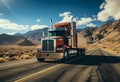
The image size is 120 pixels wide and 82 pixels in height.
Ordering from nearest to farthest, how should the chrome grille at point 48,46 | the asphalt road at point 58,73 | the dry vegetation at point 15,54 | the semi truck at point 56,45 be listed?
1. the asphalt road at point 58,73
2. the semi truck at point 56,45
3. the chrome grille at point 48,46
4. the dry vegetation at point 15,54

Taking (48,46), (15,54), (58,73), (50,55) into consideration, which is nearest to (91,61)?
(50,55)

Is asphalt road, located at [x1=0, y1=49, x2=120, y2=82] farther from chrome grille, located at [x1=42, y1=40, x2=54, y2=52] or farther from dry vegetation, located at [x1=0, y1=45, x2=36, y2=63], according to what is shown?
dry vegetation, located at [x1=0, y1=45, x2=36, y2=63]

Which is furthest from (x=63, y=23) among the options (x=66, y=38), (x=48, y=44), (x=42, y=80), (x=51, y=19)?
(x=42, y=80)

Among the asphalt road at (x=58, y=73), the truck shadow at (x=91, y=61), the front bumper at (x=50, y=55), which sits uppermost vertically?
the front bumper at (x=50, y=55)

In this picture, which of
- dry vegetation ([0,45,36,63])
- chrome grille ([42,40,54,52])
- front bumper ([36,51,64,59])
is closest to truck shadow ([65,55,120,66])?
front bumper ([36,51,64,59])

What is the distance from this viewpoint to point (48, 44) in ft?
A: 68.4

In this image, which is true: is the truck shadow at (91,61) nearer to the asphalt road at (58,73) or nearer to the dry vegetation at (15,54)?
the asphalt road at (58,73)

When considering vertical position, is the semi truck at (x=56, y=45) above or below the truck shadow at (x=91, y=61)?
above

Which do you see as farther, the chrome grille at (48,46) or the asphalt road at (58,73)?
the chrome grille at (48,46)

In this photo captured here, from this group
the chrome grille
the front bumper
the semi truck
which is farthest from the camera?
the chrome grille

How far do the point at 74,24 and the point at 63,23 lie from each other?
1.64 metres

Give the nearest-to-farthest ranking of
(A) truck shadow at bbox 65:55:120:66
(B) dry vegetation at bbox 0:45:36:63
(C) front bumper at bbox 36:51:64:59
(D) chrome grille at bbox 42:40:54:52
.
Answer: (A) truck shadow at bbox 65:55:120:66
(C) front bumper at bbox 36:51:64:59
(D) chrome grille at bbox 42:40:54:52
(B) dry vegetation at bbox 0:45:36:63

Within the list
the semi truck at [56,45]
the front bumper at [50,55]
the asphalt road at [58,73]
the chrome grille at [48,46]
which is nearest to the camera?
the asphalt road at [58,73]

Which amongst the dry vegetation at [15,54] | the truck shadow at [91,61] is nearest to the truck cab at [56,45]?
the truck shadow at [91,61]
